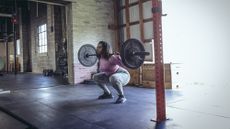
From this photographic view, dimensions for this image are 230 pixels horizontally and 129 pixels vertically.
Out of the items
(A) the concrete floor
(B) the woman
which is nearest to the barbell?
(B) the woman

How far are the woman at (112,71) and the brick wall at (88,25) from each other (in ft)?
9.91

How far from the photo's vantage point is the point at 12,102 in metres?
4.51

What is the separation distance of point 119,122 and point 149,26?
4.72m

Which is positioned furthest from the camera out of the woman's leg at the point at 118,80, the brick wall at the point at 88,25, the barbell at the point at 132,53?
the brick wall at the point at 88,25

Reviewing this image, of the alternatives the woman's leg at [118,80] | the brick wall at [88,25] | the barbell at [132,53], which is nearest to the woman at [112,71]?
the woman's leg at [118,80]

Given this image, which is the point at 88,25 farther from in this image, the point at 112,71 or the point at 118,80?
the point at 118,80

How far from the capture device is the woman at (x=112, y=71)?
4.12 metres

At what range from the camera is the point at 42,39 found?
13422mm

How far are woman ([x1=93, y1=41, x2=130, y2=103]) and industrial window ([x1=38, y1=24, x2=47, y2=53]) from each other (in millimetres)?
9355

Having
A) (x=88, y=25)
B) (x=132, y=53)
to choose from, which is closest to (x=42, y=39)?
(x=88, y=25)

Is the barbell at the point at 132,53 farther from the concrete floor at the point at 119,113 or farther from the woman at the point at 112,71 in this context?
the concrete floor at the point at 119,113

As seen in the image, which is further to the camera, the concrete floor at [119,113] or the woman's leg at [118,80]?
the woman's leg at [118,80]

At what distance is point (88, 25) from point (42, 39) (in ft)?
21.8

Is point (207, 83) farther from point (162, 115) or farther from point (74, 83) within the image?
point (74, 83)
